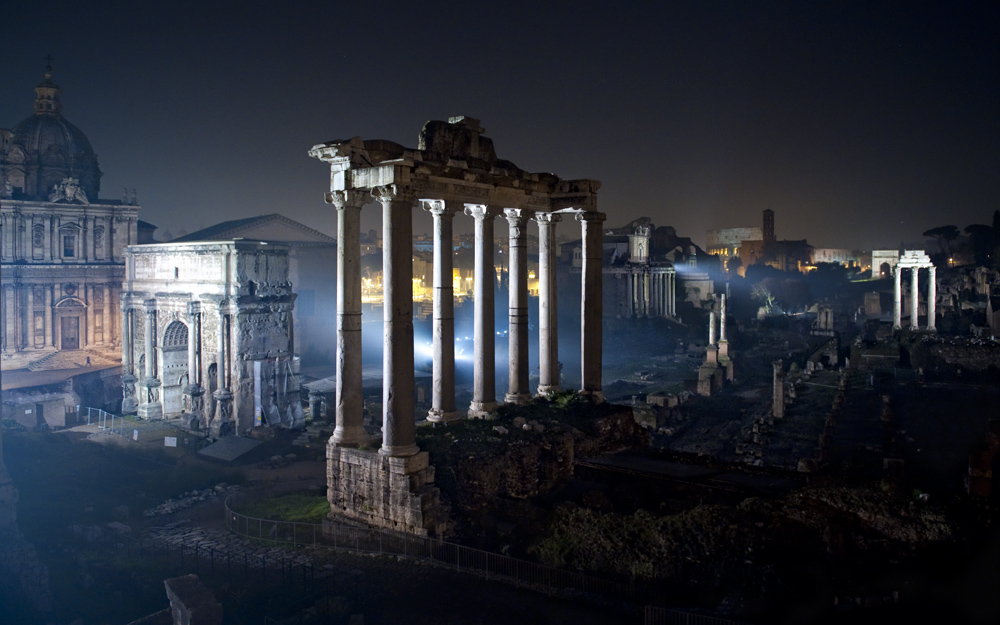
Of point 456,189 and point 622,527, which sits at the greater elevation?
point 456,189

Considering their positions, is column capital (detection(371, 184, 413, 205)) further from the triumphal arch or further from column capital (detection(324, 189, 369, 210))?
column capital (detection(324, 189, 369, 210))

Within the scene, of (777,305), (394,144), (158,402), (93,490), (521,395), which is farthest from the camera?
(777,305)

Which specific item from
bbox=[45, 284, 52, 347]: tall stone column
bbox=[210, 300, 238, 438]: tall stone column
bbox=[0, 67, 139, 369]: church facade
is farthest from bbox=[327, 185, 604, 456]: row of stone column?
bbox=[45, 284, 52, 347]: tall stone column

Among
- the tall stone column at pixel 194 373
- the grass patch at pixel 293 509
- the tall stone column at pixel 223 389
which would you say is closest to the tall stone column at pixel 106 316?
the tall stone column at pixel 194 373

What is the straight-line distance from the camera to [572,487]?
1454cm

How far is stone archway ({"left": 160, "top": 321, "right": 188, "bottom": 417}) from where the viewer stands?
3469 cm

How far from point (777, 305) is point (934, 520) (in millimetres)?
74419

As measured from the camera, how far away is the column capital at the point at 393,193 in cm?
1284

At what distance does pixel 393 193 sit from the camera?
A: 1284 centimetres

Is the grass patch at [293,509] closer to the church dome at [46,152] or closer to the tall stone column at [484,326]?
the tall stone column at [484,326]

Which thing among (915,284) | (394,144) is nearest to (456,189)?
(394,144)

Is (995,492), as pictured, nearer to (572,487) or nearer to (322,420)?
(572,487)

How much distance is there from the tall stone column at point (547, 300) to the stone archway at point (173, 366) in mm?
23410

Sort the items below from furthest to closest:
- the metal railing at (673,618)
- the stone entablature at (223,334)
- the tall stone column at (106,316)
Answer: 1. the tall stone column at (106,316)
2. the stone entablature at (223,334)
3. the metal railing at (673,618)
